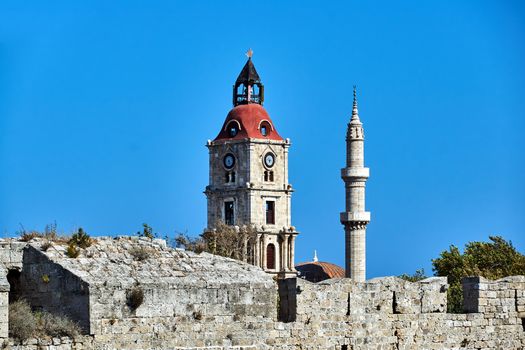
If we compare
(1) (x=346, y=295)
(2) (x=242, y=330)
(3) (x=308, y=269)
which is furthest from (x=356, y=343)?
(3) (x=308, y=269)

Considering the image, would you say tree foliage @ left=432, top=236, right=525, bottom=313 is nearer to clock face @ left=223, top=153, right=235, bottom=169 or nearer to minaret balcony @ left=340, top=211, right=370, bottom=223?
minaret balcony @ left=340, top=211, right=370, bottom=223

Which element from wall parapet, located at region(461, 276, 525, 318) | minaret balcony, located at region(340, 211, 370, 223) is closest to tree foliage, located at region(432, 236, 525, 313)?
wall parapet, located at region(461, 276, 525, 318)

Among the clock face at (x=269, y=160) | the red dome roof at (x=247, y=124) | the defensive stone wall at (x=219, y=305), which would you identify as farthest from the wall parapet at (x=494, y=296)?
the clock face at (x=269, y=160)

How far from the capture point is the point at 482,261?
5459cm

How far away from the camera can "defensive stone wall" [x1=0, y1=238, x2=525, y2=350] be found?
1711 centimetres

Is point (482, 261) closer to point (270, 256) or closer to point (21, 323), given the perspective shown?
point (21, 323)

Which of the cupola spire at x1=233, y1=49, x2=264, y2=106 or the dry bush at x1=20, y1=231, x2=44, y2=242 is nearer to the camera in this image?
the dry bush at x1=20, y1=231, x2=44, y2=242

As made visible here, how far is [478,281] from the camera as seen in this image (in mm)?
21438

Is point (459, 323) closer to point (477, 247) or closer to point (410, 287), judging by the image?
point (410, 287)

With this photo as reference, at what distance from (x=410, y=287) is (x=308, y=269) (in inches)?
3903

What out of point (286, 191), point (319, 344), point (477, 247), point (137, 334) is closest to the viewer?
point (137, 334)

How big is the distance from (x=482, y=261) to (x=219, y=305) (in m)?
37.7

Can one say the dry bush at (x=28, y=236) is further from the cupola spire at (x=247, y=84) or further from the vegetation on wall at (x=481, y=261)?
the cupola spire at (x=247, y=84)

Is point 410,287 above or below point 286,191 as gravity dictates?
below
